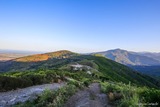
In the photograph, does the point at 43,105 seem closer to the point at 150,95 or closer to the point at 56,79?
the point at 150,95

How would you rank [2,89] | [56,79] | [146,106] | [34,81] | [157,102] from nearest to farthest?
[146,106] < [157,102] < [2,89] < [34,81] < [56,79]

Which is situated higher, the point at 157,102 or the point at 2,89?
the point at 157,102

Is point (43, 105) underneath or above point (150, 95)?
underneath

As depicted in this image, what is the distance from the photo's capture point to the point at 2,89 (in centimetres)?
2227

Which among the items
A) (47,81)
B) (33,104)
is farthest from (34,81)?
(33,104)

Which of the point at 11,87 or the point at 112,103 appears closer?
the point at 112,103

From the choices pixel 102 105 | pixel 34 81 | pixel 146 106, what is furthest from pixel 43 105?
pixel 34 81

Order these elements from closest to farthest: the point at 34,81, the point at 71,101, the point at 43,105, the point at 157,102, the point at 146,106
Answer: the point at 146,106
the point at 157,102
the point at 43,105
the point at 71,101
the point at 34,81

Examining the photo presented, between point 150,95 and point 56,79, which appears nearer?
point 150,95

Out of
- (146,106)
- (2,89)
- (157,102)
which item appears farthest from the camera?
(2,89)

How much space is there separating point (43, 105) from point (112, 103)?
13.3 feet

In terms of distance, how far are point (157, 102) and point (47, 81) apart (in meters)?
18.3

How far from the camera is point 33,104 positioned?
14352mm

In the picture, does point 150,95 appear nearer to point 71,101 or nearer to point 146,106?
point 146,106
